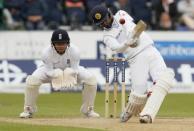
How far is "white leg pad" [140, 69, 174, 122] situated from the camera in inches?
494

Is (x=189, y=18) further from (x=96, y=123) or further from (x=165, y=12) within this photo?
(x=96, y=123)

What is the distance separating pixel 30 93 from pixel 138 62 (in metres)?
2.61

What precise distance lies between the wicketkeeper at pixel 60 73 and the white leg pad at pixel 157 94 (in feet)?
7.26

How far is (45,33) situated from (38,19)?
3.53 ft

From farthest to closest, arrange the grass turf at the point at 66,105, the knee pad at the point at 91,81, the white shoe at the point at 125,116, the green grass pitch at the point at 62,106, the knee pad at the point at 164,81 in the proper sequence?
the grass turf at the point at 66,105
the green grass pitch at the point at 62,106
the knee pad at the point at 91,81
the white shoe at the point at 125,116
the knee pad at the point at 164,81

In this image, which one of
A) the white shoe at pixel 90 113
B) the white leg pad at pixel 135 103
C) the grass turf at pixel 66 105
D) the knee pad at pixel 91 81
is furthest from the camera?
the grass turf at pixel 66 105

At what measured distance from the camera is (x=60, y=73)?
47.1 ft

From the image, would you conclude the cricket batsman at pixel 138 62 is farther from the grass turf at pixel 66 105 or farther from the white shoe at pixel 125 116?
the grass turf at pixel 66 105

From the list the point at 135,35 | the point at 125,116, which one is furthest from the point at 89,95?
the point at 135,35

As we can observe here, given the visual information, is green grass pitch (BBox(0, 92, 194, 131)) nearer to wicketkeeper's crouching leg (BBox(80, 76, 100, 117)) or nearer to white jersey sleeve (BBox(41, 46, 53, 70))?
wicketkeeper's crouching leg (BBox(80, 76, 100, 117))

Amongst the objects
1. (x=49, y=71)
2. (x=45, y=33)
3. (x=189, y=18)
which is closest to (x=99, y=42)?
(x=45, y=33)

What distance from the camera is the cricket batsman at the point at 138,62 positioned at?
12.6 meters

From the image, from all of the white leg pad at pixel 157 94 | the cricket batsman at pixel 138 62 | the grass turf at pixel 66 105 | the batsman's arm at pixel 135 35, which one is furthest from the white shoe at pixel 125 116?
the grass turf at pixel 66 105

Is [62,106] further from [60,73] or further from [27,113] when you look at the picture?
[60,73]
